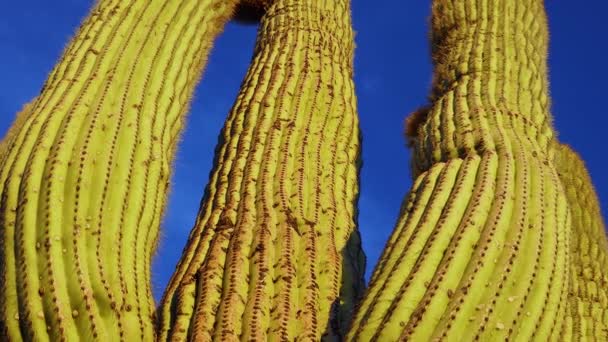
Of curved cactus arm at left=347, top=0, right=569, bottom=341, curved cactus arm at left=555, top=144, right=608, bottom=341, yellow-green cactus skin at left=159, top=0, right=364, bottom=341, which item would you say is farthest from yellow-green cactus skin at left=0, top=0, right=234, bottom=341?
curved cactus arm at left=555, top=144, right=608, bottom=341

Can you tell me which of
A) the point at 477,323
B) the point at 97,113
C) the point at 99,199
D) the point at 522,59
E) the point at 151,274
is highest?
the point at 522,59

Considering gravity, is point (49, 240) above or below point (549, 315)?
above

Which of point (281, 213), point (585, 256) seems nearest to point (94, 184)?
point (281, 213)

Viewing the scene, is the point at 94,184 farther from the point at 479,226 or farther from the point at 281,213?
the point at 479,226

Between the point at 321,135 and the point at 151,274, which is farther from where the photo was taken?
the point at 321,135

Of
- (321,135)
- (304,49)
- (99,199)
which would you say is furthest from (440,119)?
(99,199)

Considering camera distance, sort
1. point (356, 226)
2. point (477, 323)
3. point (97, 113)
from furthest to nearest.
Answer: point (356, 226) < point (97, 113) < point (477, 323)

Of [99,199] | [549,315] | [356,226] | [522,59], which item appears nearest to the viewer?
[549,315]

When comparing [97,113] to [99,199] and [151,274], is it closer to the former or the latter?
[99,199]
